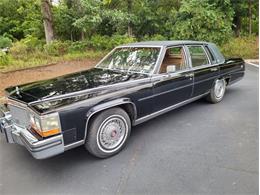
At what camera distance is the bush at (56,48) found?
11227mm

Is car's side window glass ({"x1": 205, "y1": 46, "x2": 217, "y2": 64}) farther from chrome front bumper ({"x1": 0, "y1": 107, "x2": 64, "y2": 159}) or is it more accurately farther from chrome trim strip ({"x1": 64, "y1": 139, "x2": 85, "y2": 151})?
chrome front bumper ({"x1": 0, "y1": 107, "x2": 64, "y2": 159})

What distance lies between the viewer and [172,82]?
12.7 feet

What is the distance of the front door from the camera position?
3691mm

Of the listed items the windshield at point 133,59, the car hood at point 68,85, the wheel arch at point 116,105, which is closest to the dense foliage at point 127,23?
the windshield at point 133,59

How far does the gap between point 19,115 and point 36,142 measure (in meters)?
0.66

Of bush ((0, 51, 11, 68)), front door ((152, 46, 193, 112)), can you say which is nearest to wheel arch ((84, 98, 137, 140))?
front door ((152, 46, 193, 112))

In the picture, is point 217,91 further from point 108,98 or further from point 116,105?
point 108,98

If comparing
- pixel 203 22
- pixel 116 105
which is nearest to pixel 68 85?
pixel 116 105

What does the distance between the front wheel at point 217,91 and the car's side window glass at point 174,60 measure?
109cm

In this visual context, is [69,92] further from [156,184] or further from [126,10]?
[126,10]

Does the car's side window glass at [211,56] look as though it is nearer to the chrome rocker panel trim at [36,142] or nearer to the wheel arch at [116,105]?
the wheel arch at [116,105]

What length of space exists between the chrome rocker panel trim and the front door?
169 cm

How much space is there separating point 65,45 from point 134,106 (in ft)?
31.5

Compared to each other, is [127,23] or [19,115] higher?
[127,23]
